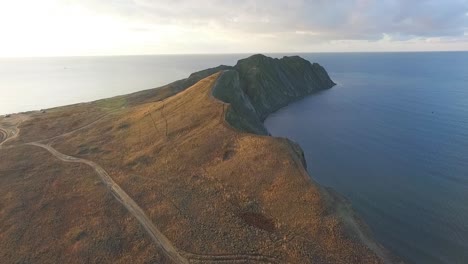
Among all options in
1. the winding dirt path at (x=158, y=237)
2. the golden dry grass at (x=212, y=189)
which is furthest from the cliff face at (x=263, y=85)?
the winding dirt path at (x=158, y=237)

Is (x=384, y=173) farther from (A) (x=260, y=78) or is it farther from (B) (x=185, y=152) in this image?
(A) (x=260, y=78)

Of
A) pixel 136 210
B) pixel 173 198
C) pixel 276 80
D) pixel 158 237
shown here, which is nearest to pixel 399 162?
pixel 173 198

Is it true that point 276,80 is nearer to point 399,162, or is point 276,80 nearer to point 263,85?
point 263,85

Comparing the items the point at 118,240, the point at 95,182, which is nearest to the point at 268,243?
the point at 118,240

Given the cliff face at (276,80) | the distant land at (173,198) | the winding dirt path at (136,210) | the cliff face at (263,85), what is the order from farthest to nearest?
the cliff face at (276,80)
the cliff face at (263,85)
the distant land at (173,198)
the winding dirt path at (136,210)

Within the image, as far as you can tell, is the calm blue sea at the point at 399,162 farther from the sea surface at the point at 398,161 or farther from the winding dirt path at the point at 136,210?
the winding dirt path at the point at 136,210

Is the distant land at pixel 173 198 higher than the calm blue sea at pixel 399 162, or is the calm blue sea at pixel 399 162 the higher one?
the distant land at pixel 173 198

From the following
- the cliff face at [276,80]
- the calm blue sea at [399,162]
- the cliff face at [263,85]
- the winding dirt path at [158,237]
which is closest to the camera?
the winding dirt path at [158,237]
